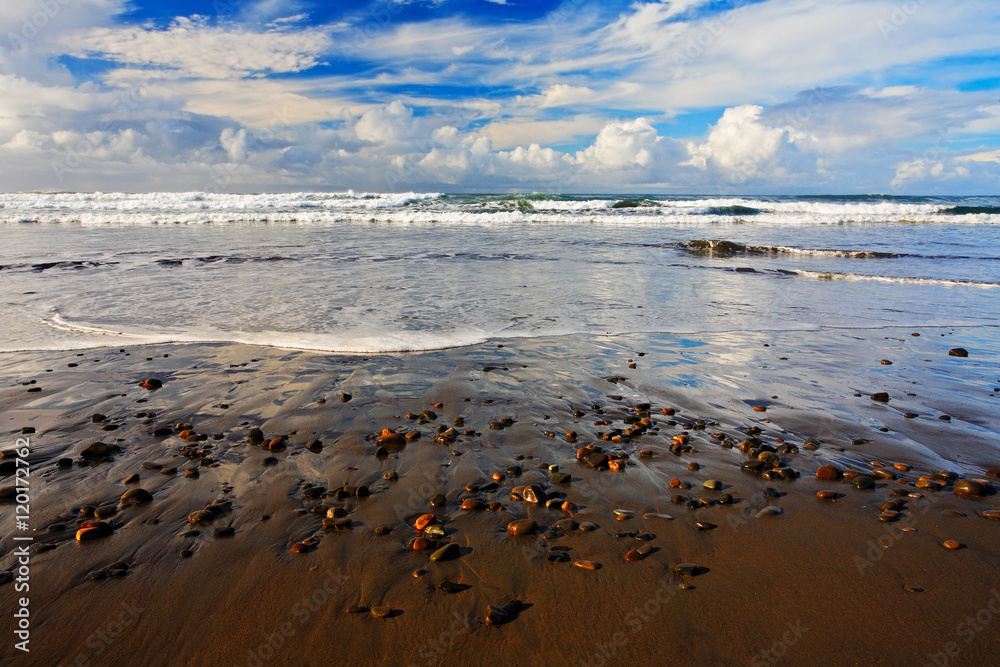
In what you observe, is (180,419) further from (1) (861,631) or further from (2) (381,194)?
(2) (381,194)

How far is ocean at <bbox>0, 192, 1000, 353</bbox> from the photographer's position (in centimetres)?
731

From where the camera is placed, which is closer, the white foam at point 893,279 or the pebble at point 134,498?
the pebble at point 134,498

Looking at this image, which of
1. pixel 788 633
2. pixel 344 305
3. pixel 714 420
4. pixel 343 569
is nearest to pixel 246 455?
pixel 343 569

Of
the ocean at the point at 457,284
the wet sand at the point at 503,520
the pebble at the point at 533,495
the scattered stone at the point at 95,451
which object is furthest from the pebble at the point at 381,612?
Result: the ocean at the point at 457,284

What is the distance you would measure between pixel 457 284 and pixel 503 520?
8.11 metres

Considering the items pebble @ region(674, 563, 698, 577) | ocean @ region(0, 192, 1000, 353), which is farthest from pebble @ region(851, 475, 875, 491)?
ocean @ region(0, 192, 1000, 353)

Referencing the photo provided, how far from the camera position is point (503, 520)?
119 inches

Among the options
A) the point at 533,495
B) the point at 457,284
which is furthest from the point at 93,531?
the point at 457,284

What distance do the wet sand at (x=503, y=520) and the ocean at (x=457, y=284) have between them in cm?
198

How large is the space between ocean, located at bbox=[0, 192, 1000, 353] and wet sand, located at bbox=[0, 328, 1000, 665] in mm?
1976

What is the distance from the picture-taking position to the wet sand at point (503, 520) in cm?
224

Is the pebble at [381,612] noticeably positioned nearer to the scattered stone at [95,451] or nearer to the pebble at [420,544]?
the pebble at [420,544]

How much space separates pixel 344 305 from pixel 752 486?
7.00 metres

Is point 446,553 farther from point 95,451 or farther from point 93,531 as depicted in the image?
point 95,451
